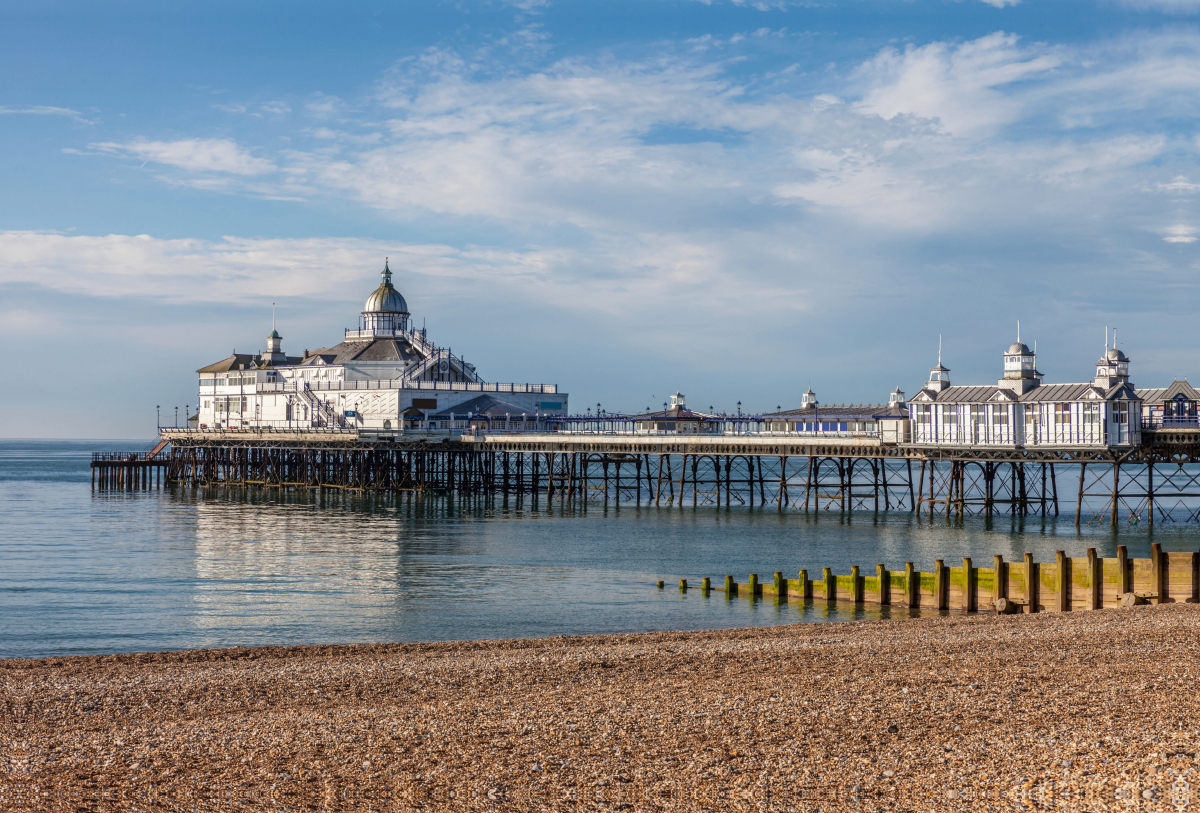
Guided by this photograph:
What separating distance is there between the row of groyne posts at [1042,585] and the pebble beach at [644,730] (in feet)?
21.5

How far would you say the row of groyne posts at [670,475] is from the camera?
5700 centimetres

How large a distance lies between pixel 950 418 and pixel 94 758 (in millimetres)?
49845

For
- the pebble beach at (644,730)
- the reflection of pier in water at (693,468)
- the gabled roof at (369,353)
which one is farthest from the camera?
the gabled roof at (369,353)

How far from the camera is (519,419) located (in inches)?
3359

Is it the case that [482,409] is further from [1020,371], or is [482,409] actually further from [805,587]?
[805,587]

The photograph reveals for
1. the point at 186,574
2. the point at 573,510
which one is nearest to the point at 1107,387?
the point at 573,510

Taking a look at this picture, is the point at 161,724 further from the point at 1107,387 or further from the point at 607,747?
the point at 1107,387

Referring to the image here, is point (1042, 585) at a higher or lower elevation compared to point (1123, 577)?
lower

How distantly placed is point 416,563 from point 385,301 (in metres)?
59.7

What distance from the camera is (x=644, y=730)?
13.5 m

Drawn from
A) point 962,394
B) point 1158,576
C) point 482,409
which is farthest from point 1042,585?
point 482,409

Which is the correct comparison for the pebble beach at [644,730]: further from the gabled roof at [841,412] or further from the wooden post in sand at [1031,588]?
the gabled roof at [841,412]

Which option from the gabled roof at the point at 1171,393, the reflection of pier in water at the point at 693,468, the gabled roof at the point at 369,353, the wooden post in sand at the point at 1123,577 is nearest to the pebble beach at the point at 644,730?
the wooden post in sand at the point at 1123,577

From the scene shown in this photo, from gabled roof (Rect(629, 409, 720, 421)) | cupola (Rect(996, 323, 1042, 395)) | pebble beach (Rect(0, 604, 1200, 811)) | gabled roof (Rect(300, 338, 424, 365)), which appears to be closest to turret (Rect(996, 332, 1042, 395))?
cupola (Rect(996, 323, 1042, 395))
